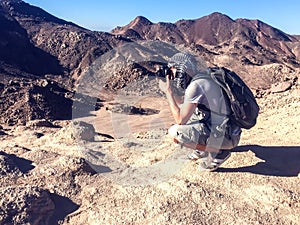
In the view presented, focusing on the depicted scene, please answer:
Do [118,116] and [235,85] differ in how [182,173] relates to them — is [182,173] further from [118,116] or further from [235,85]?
[118,116]

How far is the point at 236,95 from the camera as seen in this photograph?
3.62 m

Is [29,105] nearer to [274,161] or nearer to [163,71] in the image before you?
[163,71]

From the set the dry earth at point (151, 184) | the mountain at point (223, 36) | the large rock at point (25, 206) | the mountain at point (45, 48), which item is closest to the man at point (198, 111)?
the dry earth at point (151, 184)

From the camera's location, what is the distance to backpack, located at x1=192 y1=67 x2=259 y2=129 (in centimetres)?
363

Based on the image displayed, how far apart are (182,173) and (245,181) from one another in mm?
635

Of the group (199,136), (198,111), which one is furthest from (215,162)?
(198,111)

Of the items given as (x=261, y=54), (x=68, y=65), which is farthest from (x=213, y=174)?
(x=261, y=54)

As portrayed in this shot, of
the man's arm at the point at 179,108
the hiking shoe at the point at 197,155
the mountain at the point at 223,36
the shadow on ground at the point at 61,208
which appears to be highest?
the mountain at the point at 223,36

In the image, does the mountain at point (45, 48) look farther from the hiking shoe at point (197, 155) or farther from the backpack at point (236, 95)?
the backpack at point (236, 95)

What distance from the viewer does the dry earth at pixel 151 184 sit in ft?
11.3

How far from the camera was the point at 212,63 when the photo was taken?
2470 cm

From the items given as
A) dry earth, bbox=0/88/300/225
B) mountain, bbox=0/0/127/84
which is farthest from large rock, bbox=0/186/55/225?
mountain, bbox=0/0/127/84

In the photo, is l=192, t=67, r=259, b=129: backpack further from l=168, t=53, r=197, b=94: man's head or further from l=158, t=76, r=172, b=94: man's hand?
l=158, t=76, r=172, b=94: man's hand

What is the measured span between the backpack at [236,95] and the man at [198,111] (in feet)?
0.17
